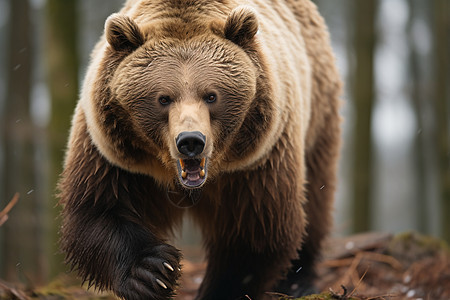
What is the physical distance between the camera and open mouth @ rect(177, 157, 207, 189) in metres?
4.12

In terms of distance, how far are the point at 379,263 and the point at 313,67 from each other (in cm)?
Result: 287

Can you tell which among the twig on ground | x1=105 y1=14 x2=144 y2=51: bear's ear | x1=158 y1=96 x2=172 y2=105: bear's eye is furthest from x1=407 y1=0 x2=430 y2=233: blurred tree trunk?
the twig on ground

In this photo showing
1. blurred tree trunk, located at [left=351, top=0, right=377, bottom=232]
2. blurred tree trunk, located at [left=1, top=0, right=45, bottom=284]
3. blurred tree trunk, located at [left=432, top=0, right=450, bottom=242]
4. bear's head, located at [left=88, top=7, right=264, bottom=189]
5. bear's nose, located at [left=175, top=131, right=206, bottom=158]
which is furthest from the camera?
blurred tree trunk, located at [left=1, top=0, right=45, bottom=284]

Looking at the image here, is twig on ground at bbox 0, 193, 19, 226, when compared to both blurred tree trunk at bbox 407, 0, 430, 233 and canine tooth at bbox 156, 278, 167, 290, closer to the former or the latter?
canine tooth at bbox 156, 278, 167, 290

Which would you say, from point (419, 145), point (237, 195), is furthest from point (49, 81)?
point (419, 145)

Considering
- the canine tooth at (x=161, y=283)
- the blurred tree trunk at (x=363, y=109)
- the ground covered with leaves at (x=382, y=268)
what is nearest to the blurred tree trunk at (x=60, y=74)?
the ground covered with leaves at (x=382, y=268)

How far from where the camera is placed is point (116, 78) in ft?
14.6

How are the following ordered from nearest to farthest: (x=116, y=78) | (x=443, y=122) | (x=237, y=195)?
(x=116, y=78) < (x=237, y=195) < (x=443, y=122)

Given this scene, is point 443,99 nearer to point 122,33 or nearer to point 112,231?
point 122,33

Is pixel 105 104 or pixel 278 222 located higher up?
pixel 105 104

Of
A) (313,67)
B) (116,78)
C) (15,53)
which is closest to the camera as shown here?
(116,78)

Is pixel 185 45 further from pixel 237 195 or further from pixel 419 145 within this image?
pixel 419 145

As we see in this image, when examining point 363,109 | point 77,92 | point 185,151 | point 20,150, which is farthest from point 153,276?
point 20,150

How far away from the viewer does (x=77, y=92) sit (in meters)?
8.74
